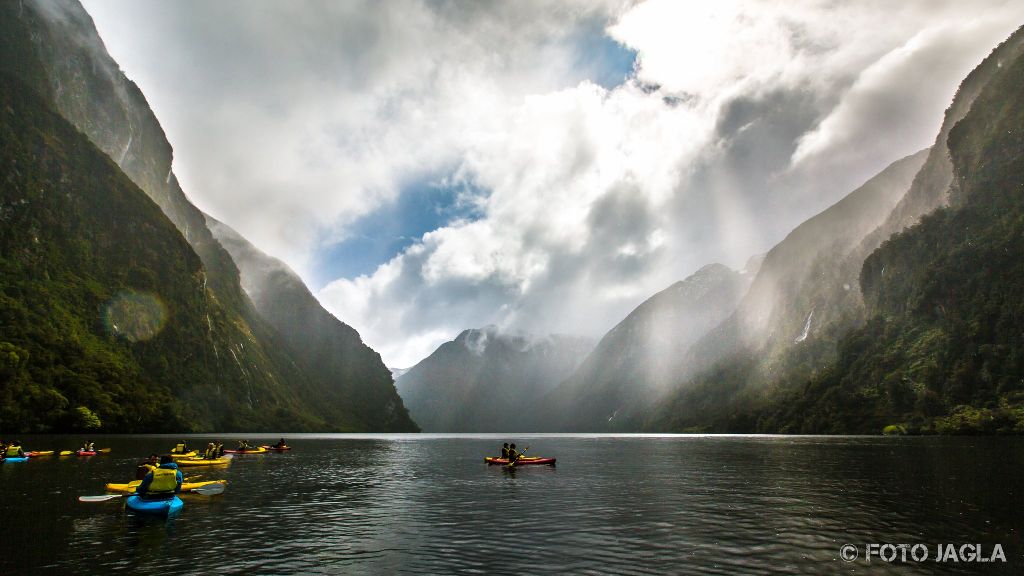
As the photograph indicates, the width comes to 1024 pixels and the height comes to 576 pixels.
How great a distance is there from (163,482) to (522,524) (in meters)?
24.0

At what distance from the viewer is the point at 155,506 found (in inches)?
1352

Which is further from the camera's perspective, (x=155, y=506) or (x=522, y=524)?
(x=155, y=506)

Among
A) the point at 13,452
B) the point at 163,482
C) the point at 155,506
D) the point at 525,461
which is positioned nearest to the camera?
the point at 155,506

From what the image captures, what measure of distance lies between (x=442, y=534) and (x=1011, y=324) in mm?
211608

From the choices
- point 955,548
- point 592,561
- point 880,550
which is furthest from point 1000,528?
point 592,561

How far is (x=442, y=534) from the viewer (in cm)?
3078

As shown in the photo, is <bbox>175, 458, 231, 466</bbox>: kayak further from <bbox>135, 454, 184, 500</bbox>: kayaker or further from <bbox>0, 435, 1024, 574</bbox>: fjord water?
<bbox>135, 454, 184, 500</bbox>: kayaker

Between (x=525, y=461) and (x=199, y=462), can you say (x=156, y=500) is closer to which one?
(x=199, y=462)

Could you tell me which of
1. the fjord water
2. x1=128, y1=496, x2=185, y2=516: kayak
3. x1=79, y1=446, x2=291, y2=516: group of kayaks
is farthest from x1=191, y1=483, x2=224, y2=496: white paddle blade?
x1=128, y1=496, x2=185, y2=516: kayak

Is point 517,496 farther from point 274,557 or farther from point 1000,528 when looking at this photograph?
point 1000,528

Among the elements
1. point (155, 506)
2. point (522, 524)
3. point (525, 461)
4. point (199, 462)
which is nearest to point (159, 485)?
point (155, 506)

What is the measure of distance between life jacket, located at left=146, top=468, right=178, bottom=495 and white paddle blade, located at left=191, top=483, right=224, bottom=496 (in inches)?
363

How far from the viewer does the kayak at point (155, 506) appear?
34250 mm

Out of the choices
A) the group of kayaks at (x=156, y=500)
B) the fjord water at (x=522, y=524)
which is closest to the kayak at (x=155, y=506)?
the group of kayaks at (x=156, y=500)
